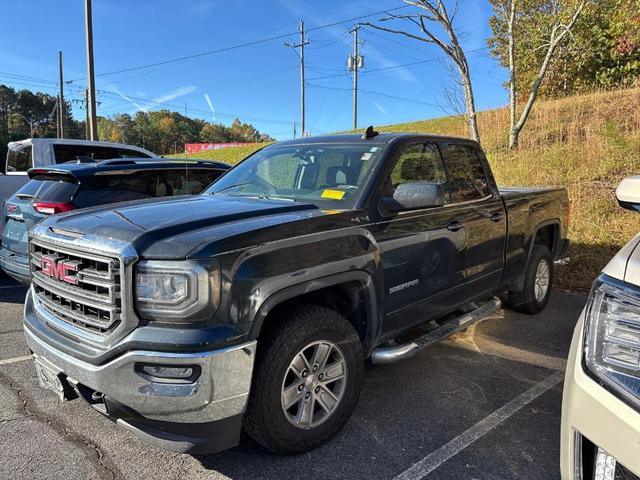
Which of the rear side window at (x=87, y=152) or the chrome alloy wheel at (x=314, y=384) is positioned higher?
the rear side window at (x=87, y=152)

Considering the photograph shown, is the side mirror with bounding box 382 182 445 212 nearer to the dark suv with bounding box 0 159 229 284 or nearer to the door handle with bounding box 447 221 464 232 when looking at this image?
the door handle with bounding box 447 221 464 232

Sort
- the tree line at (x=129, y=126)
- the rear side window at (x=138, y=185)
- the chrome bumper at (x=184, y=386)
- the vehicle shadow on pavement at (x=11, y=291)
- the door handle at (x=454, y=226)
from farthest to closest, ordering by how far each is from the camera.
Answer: the tree line at (x=129, y=126), the vehicle shadow on pavement at (x=11, y=291), the rear side window at (x=138, y=185), the door handle at (x=454, y=226), the chrome bumper at (x=184, y=386)

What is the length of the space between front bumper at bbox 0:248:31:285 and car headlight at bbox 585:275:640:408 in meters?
5.01

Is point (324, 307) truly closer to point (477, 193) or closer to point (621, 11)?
point (477, 193)

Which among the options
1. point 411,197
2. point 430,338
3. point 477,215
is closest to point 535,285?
point 477,215

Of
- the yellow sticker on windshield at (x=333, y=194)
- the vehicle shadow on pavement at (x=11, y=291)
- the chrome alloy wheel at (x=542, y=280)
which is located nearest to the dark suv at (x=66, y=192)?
the vehicle shadow on pavement at (x=11, y=291)

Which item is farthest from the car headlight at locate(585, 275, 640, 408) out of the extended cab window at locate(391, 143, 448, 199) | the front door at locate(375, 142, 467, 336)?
the extended cab window at locate(391, 143, 448, 199)

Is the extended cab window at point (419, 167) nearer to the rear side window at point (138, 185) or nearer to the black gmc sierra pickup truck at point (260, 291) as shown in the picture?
the black gmc sierra pickup truck at point (260, 291)

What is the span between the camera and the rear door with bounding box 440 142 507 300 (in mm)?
4090

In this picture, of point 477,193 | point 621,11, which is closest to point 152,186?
point 477,193

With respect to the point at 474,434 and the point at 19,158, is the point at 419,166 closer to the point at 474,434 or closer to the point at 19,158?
the point at 474,434

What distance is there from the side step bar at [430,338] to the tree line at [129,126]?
275 ft

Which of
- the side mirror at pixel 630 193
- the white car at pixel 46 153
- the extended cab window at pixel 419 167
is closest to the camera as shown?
the side mirror at pixel 630 193

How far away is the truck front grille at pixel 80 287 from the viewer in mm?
2367
